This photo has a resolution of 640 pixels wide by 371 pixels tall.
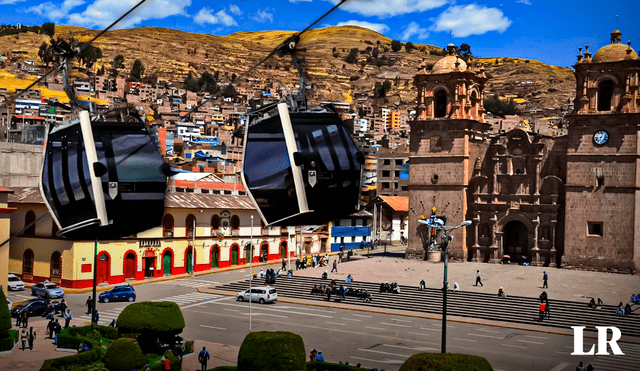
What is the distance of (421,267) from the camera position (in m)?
70.7

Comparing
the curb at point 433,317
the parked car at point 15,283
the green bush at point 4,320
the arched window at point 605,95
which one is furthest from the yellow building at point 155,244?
the arched window at point 605,95

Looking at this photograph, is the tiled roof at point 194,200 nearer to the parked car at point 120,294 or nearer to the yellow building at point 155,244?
the yellow building at point 155,244

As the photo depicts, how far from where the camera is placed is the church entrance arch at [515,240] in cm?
7325

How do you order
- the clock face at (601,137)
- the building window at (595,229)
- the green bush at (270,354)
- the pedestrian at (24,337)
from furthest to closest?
the building window at (595,229) < the clock face at (601,137) < the pedestrian at (24,337) < the green bush at (270,354)

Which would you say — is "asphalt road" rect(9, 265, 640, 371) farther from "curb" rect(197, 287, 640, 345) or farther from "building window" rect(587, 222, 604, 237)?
"building window" rect(587, 222, 604, 237)

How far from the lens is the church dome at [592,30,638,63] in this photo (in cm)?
6525

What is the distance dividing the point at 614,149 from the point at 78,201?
204 ft

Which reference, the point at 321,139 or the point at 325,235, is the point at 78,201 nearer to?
the point at 321,139

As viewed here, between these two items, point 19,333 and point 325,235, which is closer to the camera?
point 19,333

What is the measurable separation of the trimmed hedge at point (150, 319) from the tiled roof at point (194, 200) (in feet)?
45.0

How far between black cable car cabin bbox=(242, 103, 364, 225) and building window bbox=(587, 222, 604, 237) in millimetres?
60045

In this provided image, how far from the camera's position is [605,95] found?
6706 cm

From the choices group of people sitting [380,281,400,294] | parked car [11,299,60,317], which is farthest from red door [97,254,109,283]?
group of people sitting [380,281,400,294]

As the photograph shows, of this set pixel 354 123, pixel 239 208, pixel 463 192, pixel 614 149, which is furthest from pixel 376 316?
pixel 354 123
